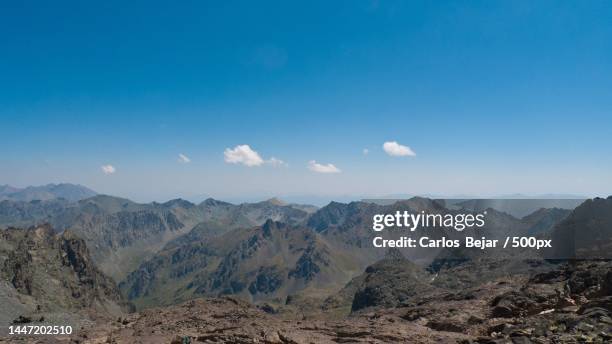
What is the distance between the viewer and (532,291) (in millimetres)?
45219

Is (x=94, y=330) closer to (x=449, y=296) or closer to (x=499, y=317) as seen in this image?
(x=499, y=317)

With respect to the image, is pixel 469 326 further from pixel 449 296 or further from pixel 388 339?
pixel 449 296

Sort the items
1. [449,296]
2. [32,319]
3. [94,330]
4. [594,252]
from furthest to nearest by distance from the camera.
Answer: [594,252] < [449,296] < [32,319] < [94,330]

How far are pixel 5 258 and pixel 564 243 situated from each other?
280m

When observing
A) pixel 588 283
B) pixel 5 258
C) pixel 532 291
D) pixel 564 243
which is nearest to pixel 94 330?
pixel 532 291

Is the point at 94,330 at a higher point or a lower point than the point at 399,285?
higher

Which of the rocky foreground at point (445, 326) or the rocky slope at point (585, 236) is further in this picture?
the rocky slope at point (585, 236)

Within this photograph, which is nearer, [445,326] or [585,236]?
[445,326]

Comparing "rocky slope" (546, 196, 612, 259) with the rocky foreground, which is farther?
"rocky slope" (546, 196, 612, 259)

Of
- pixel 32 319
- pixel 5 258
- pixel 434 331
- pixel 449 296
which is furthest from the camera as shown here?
pixel 5 258

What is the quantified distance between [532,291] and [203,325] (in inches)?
1481

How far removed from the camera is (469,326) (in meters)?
37.2

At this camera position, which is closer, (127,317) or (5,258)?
(127,317)

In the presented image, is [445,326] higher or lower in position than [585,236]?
higher
